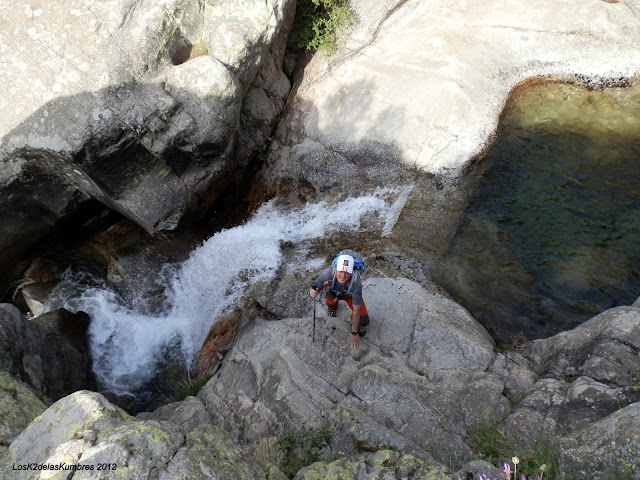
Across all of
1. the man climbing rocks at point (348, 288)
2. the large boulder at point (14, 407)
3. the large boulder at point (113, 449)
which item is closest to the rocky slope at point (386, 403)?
the large boulder at point (113, 449)

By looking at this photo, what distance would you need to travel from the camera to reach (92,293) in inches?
478

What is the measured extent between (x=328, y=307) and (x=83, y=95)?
250 inches

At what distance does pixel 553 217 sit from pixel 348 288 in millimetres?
5916

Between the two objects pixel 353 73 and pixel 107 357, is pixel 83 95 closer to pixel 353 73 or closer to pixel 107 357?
pixel 107 357

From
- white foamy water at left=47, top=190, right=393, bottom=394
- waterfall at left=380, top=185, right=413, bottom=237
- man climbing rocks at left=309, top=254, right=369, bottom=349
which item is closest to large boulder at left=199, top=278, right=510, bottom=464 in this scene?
man climbing rocks at left=309, top=254, right=369, bottom=349

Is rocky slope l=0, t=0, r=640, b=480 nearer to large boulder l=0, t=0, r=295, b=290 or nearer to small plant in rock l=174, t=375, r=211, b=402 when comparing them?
large boulder l=0, t=0, r=295, b=290

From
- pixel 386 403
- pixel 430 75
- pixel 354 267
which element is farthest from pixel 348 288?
pixel 430 75

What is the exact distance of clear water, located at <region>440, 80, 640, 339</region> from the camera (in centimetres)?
978

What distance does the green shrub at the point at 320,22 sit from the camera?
13.2m

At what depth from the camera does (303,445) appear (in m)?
6.92

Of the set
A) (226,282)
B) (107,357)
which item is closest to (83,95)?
(226,282)

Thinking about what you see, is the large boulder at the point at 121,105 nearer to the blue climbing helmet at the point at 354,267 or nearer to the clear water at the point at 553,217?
the blue climbing helmet at the point at 354,267

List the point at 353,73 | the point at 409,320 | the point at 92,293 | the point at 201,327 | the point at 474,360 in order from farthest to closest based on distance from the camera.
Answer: the point at 353,73 < the point at 92,293 < the point at 201,327 < the point at 409,320 < the point at 474,360

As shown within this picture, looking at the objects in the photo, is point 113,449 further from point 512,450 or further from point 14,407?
point 512,450
